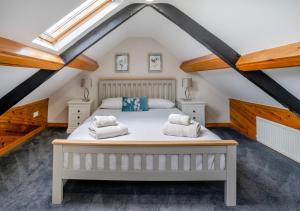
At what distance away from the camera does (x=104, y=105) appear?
168 inches

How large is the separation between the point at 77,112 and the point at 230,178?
3330 mm

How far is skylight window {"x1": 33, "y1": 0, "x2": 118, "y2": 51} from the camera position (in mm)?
2471

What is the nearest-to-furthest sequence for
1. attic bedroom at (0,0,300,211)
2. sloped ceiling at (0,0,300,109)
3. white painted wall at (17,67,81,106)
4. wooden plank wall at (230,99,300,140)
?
sloped ceiling at (0,0,300,109), attic bedroom at (0,0,300,211), wooden plank wall at (230,99,300,140), white painted wall at (17,67,81,106)

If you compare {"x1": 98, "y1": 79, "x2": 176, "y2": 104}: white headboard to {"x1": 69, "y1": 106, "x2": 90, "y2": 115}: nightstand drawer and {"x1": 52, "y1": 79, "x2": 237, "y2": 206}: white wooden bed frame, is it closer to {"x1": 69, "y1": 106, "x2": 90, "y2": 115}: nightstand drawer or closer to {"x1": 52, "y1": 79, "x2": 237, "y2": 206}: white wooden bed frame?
{"x1": 69, "y1": 106, "x2": 90, "y2": 115}: nightstand drawer

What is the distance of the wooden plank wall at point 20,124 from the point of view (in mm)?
3186

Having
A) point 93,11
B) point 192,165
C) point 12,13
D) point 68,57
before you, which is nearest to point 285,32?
point 192,165

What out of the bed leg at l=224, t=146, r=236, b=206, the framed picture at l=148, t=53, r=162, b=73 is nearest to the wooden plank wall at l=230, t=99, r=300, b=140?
the bed leg at l=224, t=146, r=236, b=206

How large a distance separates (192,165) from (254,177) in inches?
41.0

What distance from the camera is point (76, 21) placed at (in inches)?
104

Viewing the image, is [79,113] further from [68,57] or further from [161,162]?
[161,162]

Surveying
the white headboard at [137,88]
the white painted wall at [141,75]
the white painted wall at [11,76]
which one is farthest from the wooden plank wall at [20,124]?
the white headboard at [137,88]

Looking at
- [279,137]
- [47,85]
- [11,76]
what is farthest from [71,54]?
[279,137]

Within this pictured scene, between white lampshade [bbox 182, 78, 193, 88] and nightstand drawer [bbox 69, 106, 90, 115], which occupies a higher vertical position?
white lampshade [bbox 182, 78, 193, 88]

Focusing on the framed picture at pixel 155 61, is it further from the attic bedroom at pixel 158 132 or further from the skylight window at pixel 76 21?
the skylight window at pixel 76 21
